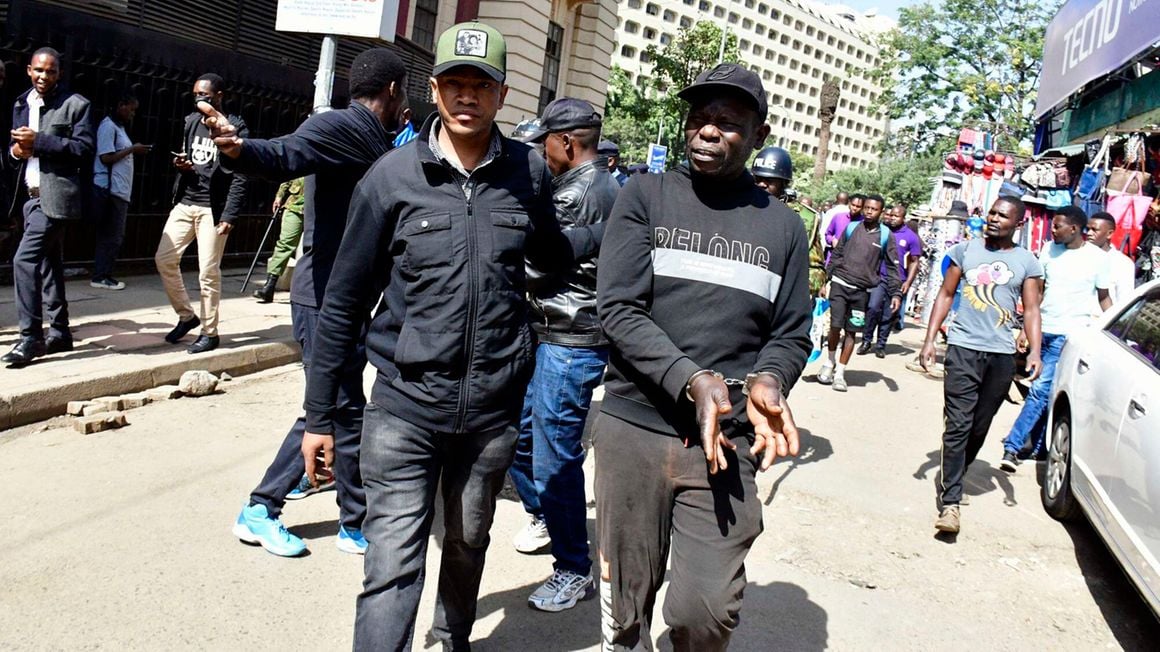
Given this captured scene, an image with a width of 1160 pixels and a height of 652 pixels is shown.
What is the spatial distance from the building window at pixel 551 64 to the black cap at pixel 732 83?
20.2 m

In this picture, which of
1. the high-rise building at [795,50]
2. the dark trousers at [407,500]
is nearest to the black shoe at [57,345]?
the dark trousers at [407,500]

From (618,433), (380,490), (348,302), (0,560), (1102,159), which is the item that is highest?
(1102,159)

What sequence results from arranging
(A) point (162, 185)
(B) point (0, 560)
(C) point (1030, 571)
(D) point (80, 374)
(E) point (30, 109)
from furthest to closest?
1. (A) point (162, 185)
2. (E) point (30, 109)
3. (D) point (80, 374)
4. (C) point (1030, 571)
5. (B) point (0, 560)

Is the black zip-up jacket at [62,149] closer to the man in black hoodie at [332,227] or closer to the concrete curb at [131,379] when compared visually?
the concrete curb at [131,379]

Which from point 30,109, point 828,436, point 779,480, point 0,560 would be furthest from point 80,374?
point 828,436

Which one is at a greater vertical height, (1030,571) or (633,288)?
(633,288)

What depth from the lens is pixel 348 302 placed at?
2.69m

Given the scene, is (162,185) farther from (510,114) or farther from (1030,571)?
(510,114)

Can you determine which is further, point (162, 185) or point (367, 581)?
point (162, 185)

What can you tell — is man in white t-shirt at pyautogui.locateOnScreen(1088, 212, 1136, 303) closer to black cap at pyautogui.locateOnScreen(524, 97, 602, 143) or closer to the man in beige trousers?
black cap at pyautogui.locateOnScreen(524, 97, 602, 143)

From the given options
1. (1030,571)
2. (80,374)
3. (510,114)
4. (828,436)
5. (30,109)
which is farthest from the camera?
(510,114)

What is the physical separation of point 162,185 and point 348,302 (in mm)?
8607

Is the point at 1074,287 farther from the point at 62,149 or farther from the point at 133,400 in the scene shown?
the point at 62,149

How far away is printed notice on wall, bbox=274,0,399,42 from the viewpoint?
7.52m
